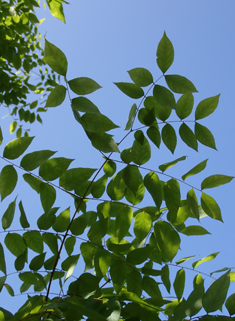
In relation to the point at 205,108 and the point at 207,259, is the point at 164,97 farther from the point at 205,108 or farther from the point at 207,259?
the point at 207,259

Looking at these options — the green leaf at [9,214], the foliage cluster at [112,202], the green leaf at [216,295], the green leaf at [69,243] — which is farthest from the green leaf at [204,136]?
the green leaf at [9,214]

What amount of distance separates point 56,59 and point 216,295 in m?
0.90

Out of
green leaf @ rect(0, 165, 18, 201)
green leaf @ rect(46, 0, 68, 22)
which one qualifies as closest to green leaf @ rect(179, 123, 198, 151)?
green leaf @ rect(0, 165, 18, 201)

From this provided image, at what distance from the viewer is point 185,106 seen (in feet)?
4.07

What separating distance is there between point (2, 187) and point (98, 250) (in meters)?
0.42

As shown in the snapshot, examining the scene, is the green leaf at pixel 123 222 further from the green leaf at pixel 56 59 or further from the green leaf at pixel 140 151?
the green leaf at pixel 56 59

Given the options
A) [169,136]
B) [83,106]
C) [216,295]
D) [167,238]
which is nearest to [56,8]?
[83,106]

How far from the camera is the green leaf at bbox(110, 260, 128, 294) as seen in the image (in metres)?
1.05

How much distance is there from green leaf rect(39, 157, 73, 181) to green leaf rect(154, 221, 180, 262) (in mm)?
411

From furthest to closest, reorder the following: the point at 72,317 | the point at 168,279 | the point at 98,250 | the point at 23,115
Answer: the point at 23,115 → the point at 168,279 → the point at 98,250 → the point at 72,317

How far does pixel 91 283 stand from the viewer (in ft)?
3.34

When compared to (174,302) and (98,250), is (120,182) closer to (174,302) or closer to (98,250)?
(98,250)

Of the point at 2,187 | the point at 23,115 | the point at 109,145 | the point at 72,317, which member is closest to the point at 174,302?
the point at 72,317

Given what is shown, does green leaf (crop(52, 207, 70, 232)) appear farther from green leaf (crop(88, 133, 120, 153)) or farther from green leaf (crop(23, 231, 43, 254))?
green leaf (crop(88, 133, 120, 153))
